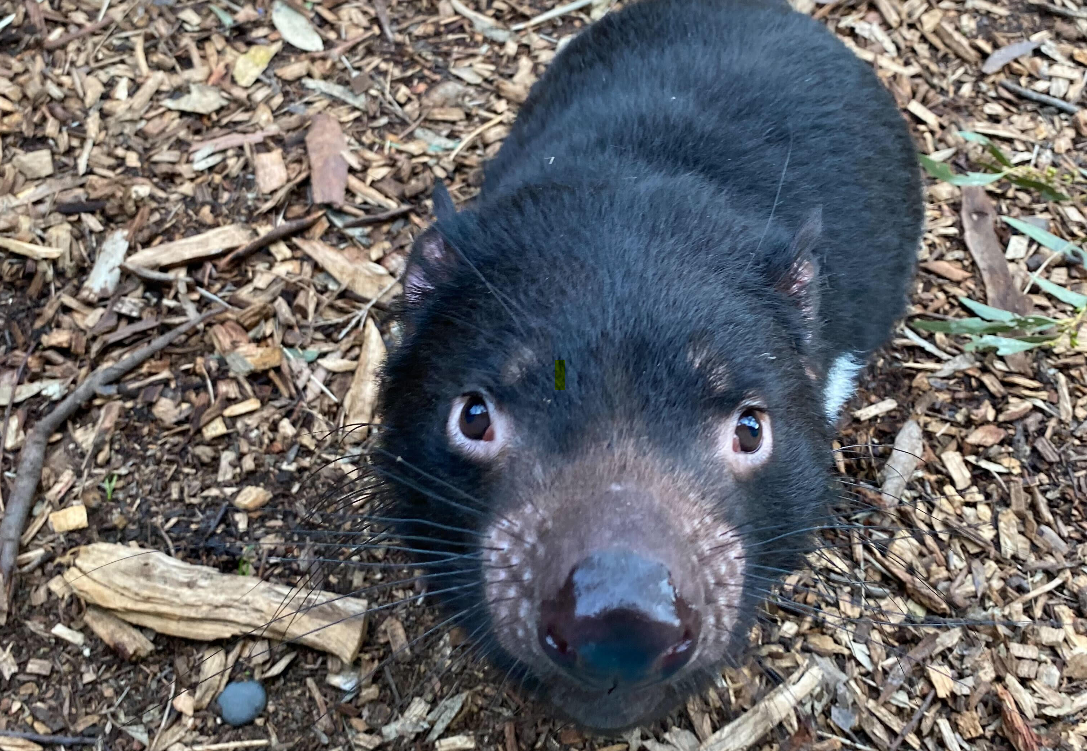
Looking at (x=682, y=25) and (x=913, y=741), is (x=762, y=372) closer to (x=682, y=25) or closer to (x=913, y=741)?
(x=913, y=741)

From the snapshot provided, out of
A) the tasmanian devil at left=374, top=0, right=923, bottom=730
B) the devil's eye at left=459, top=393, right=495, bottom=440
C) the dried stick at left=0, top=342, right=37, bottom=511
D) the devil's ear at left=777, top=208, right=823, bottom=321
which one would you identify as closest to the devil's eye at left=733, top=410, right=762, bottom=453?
the tasmanian devil at left=374, top=0, right=923, bottom=730

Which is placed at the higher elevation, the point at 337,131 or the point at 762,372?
the point at 762,372

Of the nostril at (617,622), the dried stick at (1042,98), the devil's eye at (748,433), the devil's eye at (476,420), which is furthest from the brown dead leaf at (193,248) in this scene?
the dried stick at (1042,98)

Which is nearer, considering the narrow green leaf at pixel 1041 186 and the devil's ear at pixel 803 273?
the devil's ear at pixel 803 273

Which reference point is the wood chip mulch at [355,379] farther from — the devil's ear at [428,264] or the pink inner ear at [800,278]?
the pink inner ear at [800,278]

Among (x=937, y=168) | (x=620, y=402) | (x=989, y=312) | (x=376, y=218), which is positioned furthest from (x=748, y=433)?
(x=376, y=218)

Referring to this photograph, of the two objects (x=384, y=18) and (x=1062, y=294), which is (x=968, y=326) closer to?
(x=1062, y=294)

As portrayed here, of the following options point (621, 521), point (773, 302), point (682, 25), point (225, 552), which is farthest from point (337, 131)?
point (621, 521)
